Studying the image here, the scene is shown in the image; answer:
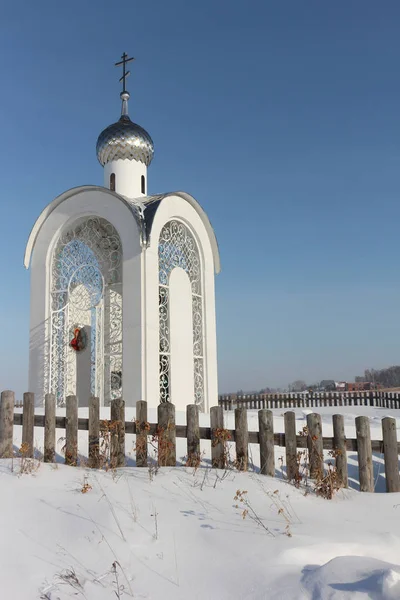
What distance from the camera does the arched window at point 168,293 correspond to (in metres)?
12.3

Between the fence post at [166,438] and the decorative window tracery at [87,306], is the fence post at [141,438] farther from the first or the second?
the decorative window tracery at [87,306]

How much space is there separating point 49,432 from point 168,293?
21.0ft

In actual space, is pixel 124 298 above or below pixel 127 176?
below

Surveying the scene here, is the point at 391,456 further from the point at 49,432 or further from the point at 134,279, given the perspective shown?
the point at 134,279

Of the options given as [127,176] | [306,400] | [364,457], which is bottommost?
[306,400]

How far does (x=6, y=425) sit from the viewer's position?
274 inches

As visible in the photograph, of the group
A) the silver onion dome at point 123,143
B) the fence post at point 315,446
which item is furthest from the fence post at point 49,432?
the silver onion dome at point 123,143

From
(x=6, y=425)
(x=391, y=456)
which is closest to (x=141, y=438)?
(x=6, y=425)

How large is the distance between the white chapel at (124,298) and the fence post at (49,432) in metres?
4.52

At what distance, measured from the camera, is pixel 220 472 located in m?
5.84

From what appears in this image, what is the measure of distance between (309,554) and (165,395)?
854 centimetres

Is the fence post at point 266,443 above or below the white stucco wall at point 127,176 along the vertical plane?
below

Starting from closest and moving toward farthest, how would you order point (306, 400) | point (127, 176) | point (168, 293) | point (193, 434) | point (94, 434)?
point (193, 434), point (94, 434), point (168, 293), point (127, 176), point (306, 400)

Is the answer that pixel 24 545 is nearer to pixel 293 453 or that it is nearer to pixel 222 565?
pixel 222 565
